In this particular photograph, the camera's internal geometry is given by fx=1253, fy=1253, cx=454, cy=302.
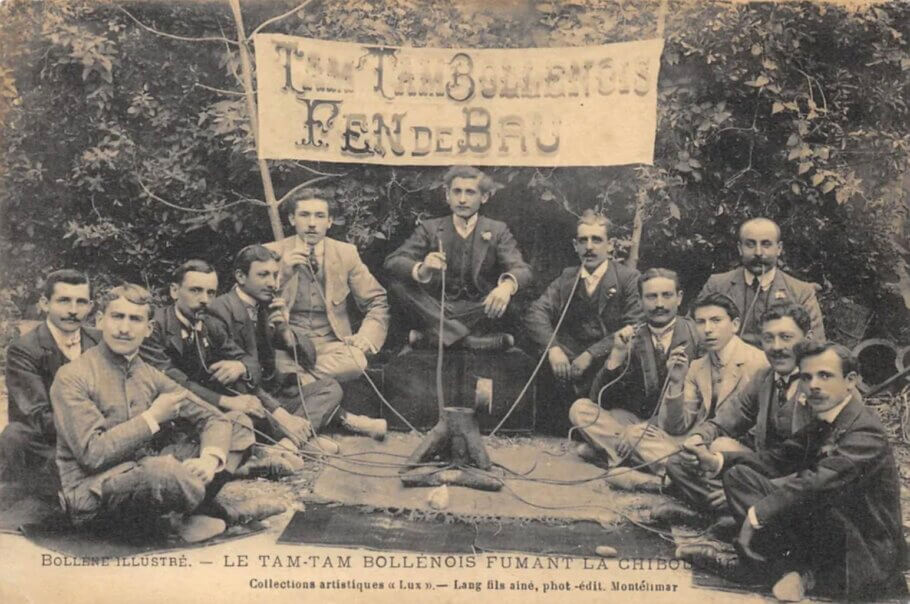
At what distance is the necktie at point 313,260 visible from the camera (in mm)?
6172

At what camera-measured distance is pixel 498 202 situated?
6.17 meters

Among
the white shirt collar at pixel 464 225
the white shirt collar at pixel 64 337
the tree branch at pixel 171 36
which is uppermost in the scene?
the tree branch at pixel 171 36

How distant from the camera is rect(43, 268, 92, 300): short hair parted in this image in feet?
20.0

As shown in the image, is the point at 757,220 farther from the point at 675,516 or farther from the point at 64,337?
the point at 64,337

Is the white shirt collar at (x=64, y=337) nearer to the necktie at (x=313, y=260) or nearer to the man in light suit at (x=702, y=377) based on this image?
the necktie at (x=313, y=260)

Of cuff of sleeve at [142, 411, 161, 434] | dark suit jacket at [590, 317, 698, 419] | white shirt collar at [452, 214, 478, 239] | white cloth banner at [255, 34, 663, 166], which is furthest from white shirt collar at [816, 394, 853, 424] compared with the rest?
cuff of sleeve at [142, 411, 161, 434]

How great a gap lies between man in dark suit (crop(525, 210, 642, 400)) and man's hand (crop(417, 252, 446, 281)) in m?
0.51

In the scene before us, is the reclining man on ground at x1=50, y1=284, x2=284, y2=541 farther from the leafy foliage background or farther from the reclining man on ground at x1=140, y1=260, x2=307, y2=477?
the leafy foliage background

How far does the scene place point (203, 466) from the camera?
5965 millimetres

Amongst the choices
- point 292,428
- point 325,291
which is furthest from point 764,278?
point 292,428

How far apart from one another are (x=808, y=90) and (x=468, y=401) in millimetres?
2251

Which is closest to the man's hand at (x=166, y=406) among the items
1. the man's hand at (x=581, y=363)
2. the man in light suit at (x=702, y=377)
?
the man's hand at (x=581, y=363)

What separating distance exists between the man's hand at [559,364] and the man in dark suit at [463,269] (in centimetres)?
24

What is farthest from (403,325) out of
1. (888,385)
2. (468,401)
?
(888,385)
